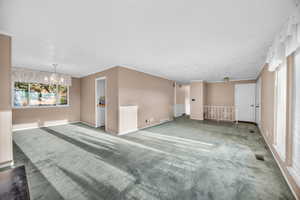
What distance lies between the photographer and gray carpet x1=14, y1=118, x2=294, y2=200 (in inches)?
59.3

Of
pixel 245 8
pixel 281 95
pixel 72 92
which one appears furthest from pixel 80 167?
pixel 72 92

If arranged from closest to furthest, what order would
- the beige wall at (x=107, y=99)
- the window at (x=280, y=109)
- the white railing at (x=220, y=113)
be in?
1. the window at (x=280, y=109)
2. the beige wall at (x=107, y=99)
3. the white railing at (x=220, y=113)

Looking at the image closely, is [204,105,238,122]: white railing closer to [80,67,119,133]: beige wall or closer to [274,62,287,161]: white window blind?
[274,62,287,161]: white window blind

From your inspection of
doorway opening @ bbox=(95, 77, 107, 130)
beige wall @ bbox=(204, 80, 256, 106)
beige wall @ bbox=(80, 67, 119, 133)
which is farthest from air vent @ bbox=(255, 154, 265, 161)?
doorway opening @ bbox=(95, 77, 107, 130)

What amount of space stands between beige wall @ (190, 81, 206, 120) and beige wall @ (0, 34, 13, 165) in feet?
23.7

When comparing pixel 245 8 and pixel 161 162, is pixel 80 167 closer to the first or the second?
pixel 161 162

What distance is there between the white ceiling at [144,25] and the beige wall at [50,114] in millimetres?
3058

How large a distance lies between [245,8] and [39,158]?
4.31 m

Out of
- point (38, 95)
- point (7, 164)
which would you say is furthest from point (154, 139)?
point (38, 95)

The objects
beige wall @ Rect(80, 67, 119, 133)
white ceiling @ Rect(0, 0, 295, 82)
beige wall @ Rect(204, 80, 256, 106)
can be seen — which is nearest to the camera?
white ceiling @ Rect(0, 0, 295, 82)

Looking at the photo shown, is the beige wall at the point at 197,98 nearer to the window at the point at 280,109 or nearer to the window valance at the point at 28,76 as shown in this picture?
the window at the point at 280,109

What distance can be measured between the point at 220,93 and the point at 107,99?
21.5 feet

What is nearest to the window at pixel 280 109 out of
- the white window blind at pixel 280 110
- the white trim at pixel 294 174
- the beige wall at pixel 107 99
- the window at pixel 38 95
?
the white window blind at pixel 280 110

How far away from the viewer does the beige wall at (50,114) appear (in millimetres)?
4414
